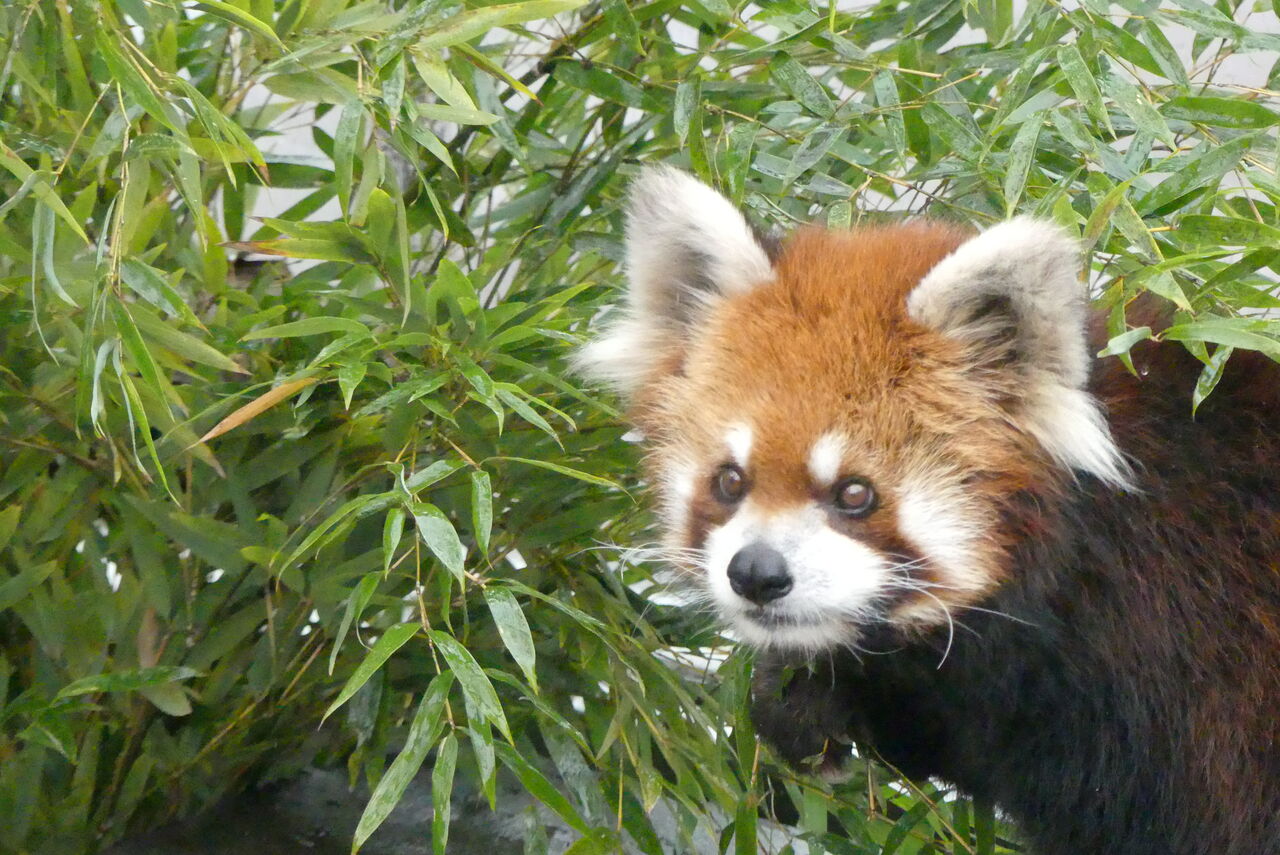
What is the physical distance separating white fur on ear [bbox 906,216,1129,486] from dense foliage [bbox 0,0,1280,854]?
0.47 feet

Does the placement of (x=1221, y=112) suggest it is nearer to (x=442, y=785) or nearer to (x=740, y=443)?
(x=740, y=443)

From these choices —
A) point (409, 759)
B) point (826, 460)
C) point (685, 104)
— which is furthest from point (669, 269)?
point (409, 759)

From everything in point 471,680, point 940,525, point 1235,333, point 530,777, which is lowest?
point 530,777

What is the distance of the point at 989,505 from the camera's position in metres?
1.81

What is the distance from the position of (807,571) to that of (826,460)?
0.14 m

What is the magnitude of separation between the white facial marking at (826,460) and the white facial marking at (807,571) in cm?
4

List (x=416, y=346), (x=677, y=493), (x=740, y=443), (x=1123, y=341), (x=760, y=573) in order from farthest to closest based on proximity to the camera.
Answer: (x=416, y=346) < (x=677, y=493) < (x=740, y=443) < (x=760, y=573) < (x=1123, y=341)

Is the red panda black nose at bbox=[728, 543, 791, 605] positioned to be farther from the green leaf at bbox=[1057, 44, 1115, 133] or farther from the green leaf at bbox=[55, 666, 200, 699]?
the green leaf at bbox=[55, 666, 200, 699]

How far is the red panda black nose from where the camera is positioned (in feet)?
5.70

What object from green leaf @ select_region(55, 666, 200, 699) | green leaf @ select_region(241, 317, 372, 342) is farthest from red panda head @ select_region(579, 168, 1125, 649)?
green leaf @ select_region(55, 666, 200, 699)

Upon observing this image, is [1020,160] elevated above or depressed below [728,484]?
above

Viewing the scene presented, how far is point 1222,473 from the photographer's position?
190 cm

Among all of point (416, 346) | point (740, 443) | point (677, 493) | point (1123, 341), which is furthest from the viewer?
point (416, 346)

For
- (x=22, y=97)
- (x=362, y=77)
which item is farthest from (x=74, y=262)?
(x=362, y=77)
